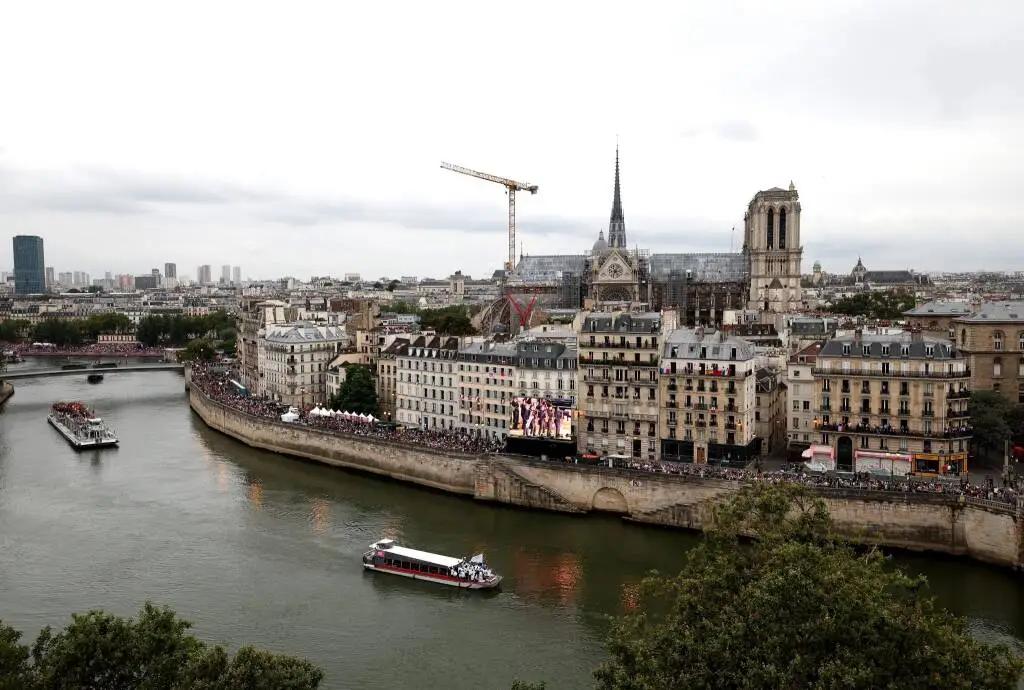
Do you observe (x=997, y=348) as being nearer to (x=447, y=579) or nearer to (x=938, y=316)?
(x=938, y=316)

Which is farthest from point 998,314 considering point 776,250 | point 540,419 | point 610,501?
point 776,250

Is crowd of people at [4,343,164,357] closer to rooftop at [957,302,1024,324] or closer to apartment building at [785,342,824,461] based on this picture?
apartment building at [785,342,824,461]

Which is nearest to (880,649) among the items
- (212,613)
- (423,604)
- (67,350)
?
(423,604)

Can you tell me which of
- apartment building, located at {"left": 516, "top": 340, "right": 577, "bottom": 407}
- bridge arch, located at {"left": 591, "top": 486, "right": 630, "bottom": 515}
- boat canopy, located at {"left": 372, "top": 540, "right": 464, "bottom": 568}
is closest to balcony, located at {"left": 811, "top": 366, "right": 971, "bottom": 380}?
bridge arch, located at {"left": 591, "top": 486, "right": 630, "bottom": 515}

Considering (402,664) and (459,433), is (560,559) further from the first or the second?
(459,433)

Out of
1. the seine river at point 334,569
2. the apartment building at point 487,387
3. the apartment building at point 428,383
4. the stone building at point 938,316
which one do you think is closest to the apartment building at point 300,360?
the apartment building at point 428,383

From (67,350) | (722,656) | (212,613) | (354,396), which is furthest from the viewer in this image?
(67,350)

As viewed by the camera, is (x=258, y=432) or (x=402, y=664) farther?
(x=258, y=432)

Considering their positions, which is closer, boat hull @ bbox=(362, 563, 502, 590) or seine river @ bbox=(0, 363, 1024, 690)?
seine river @ bbox=(0, 363, 1024, 690)
